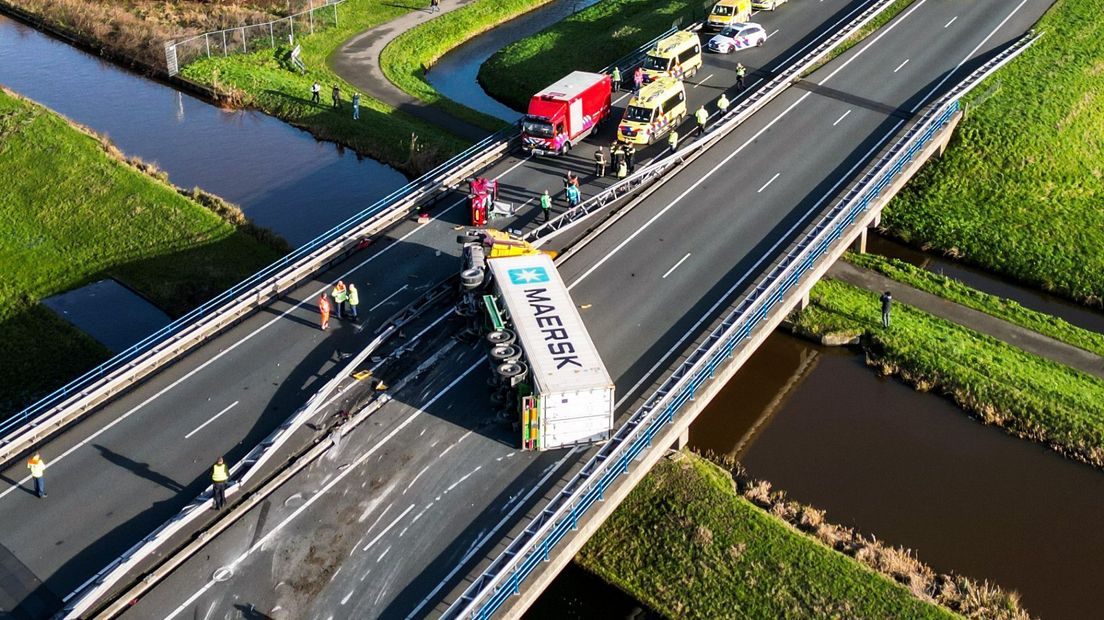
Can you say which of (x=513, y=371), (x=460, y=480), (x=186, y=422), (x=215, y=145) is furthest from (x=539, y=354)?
(x=215, y=145)

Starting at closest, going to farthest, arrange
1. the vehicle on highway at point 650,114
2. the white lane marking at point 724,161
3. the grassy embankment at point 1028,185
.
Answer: the white lane marking at point 724,161 < the vehicle on highway at point 650,114 < the grassy embankment at point 1028,185

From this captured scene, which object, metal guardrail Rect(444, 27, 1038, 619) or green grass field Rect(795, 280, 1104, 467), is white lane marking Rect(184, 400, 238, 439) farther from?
green grass field Rect(795, 280, 1104, 467)

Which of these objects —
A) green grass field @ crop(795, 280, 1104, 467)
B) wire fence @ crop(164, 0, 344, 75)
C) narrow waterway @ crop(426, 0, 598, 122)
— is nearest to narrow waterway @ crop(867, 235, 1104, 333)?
green grass field @ crop(795, 280, 1104, 467)

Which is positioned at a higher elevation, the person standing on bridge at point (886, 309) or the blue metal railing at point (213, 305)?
the blue metal railing at point (213, 305)

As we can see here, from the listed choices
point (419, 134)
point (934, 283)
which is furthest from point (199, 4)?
point (934, 283)

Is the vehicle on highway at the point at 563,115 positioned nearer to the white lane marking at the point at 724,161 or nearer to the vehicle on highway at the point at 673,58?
the vehicle on highway at the point at 673,58

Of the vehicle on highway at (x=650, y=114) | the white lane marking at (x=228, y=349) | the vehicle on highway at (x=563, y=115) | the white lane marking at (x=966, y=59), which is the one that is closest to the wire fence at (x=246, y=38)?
the vehicle on highway at (x=563, y=115)
